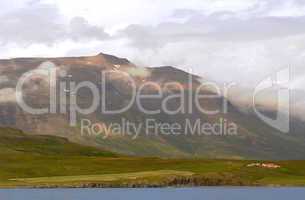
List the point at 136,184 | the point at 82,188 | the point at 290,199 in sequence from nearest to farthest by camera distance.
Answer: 1. the point at 290,199
2. the point at 82,188
3. the point at 136,184

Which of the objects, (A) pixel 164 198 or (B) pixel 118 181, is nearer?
(A) pixel 164 198

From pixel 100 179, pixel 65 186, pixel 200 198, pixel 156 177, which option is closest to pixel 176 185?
pixel 156 177

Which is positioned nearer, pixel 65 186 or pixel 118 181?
pixel 65 186

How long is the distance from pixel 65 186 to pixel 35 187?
7.47m

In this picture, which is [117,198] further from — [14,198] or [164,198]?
[14,198]

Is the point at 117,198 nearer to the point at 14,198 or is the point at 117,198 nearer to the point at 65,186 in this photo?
the point at 14,198

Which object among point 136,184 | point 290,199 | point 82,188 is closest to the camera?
point 290,199

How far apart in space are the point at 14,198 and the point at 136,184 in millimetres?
63342

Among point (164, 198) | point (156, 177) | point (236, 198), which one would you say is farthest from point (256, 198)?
point (156, 177)

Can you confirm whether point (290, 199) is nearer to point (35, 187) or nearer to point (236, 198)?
point (236, 198)

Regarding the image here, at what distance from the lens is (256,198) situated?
132m

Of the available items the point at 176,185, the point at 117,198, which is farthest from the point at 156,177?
the point at 117,198

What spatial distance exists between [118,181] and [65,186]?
54.8 ft

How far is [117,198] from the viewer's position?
132250 millimetres
